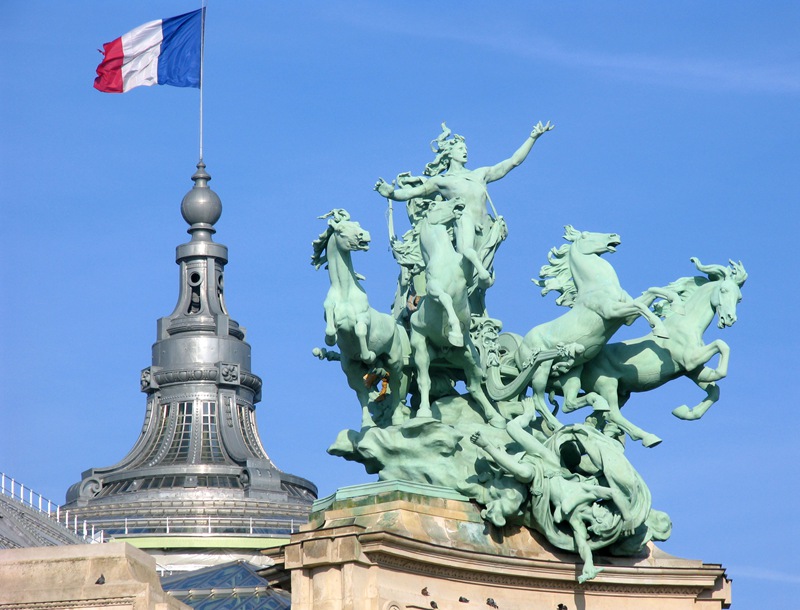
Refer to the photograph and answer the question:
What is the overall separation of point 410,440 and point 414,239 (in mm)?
4976

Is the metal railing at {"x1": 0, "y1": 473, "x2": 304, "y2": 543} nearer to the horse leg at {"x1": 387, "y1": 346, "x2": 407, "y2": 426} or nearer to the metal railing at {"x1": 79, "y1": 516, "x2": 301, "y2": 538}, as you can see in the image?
the metal railing at {"x1": 79, "y1": 516, "x2": 301, "y2": 538}

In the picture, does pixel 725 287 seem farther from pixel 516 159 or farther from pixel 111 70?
pixel 111 70

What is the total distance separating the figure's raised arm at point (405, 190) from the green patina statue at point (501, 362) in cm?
4

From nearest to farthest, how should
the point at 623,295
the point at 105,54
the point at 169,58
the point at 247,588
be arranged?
the point at 623,295, the point at 247,588, the point at 105,54, the point at 169,58

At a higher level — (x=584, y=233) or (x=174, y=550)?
(x=174, y=550)

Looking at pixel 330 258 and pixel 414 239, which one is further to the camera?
pixel 414 239

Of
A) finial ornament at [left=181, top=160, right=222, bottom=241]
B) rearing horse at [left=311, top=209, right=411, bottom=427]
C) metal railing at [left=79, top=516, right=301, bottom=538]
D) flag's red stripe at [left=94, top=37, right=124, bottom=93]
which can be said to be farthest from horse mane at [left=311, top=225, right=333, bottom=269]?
finial ornament at [left=181, top=160, right=222, bottom=241]

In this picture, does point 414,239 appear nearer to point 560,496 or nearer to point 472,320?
point 472,320

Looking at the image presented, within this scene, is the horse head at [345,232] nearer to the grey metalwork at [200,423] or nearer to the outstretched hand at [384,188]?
the outstretched hand at [384,188]

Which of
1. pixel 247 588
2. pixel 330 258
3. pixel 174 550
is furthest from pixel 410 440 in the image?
pixel 174 550

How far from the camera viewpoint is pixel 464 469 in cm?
4647

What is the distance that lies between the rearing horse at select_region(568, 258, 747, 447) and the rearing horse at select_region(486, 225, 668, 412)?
2.21ft

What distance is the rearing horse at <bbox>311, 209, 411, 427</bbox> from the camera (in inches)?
1774

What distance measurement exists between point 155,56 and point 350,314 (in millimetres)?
30883
